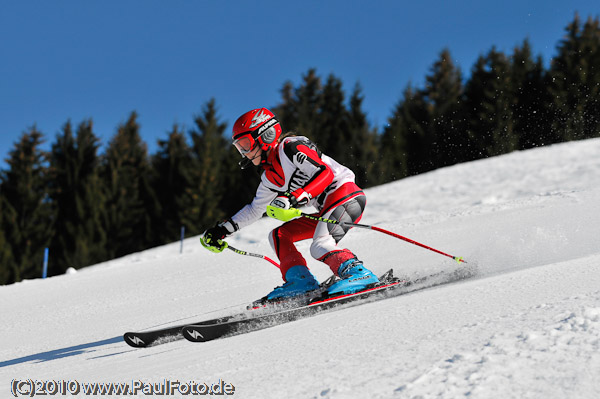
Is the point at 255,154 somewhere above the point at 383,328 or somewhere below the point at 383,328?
above

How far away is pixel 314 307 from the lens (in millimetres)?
4035

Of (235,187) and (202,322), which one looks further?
(235,187)

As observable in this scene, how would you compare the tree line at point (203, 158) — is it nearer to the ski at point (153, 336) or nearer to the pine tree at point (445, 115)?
the pine tree at point (445, 115)

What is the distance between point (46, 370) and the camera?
11.3 ft

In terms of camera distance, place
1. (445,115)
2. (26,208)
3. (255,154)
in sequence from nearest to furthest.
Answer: (255,154) < (26,208) < (445,115)

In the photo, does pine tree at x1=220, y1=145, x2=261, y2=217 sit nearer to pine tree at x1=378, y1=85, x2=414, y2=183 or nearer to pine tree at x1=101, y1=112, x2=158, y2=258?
pine tree at x1=101, y1=112, x2=158, y2=258

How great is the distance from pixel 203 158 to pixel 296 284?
23512 mm

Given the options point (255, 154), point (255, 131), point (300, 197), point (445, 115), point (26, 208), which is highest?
point (445, 115)

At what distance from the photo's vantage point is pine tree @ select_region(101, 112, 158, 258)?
2514cm

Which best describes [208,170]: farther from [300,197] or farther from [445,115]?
[300,197]

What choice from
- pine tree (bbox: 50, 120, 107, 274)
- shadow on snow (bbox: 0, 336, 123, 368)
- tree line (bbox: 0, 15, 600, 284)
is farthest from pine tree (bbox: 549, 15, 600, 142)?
shadow on snow (bbox: 0, 336, 123, 368)

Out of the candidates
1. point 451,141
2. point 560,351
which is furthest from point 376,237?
point 451,141

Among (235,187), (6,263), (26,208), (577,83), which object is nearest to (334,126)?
(235,187)

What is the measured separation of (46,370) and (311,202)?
2.20 meters
